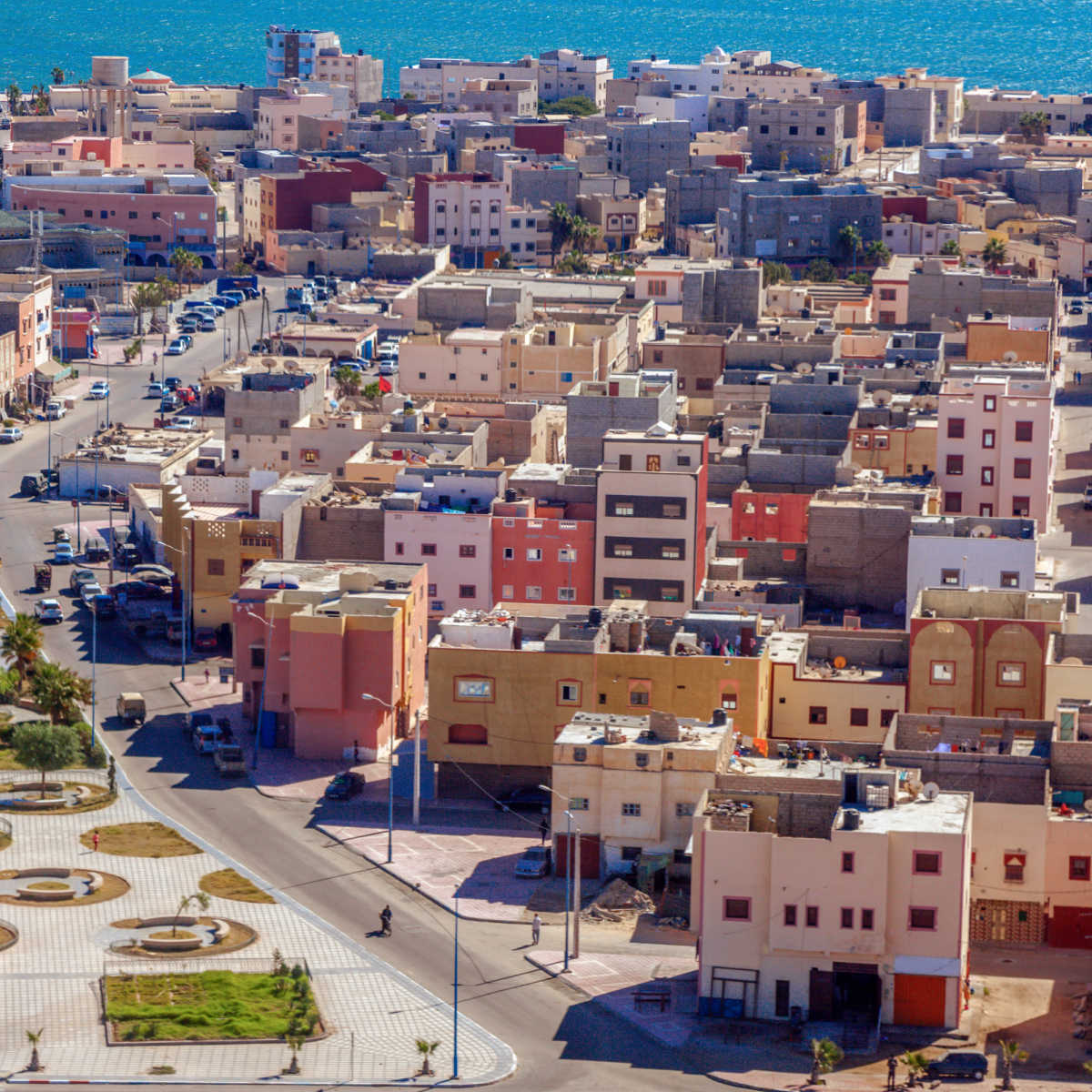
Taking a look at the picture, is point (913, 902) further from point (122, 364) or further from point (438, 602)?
point (122, 364)

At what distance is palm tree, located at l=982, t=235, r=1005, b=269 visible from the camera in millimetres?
178625

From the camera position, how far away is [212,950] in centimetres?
7662

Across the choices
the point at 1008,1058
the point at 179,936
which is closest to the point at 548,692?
the point at 179,936

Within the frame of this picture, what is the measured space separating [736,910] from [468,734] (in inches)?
728

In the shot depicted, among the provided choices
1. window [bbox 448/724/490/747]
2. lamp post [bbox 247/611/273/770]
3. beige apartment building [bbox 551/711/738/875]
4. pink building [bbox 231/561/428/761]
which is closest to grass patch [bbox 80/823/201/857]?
lamp post [bbox 247/611/273/770]

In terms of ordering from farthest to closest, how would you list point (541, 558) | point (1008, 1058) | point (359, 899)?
point (541, 558) → point (359, 899) → point (1008, 1058)

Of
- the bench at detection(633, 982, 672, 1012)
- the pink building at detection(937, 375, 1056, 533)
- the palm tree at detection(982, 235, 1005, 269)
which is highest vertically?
the palm tree at detection(982, 235, 1005, 269)

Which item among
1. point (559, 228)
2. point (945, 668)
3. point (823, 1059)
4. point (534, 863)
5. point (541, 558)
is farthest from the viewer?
point (559, 228)

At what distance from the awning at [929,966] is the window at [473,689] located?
2047 cm

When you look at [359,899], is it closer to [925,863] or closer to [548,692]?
[548,692]

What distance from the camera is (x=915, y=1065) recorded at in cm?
6850

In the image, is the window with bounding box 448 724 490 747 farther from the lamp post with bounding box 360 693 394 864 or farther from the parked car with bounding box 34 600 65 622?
the parked car with bounding box 34 600 65 622

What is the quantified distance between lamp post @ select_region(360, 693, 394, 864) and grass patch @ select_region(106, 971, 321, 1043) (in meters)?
10.4

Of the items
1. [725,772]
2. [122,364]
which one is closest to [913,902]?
[725,772]
